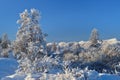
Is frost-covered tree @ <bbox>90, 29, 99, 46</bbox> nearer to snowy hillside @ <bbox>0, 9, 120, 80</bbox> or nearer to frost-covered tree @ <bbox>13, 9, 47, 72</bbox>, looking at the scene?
snowy hillside @ <bbox>0, 9, 120, 80</bbox>

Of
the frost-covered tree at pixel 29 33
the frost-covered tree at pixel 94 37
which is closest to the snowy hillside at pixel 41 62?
the frost-covered tree at pixel 29 33

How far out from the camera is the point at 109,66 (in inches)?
1714

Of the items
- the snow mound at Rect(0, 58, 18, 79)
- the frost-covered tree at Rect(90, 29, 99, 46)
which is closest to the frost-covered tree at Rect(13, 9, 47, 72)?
the snow mound at Rect(0, 58, 18, 79)

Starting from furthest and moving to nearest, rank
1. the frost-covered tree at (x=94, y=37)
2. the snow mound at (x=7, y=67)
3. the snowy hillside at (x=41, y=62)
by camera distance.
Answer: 1. the frost-covered tree at (x=94, y=37)
2. the snow mound at (x=7, y=67)
3. the snowy hillside at (x=41, y=62)

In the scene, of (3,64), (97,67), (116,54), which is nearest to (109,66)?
(97,67)

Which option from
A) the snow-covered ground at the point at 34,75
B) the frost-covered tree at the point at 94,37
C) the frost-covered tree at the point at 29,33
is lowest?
the snow-covered ground at the point at 34,75

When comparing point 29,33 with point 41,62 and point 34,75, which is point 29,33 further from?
point 34,75

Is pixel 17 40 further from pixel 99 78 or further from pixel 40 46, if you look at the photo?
pixel 99 78

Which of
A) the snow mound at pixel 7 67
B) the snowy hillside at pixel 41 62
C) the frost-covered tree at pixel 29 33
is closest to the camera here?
the snowy hillside at pixel 41 62

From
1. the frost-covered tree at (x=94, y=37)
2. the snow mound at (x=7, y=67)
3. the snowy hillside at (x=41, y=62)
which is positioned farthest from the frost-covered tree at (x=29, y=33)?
the frost-covered tree at (x=94, y=37)

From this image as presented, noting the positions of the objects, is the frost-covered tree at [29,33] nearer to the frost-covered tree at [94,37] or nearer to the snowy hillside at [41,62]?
the snowy hillside at [41,62]

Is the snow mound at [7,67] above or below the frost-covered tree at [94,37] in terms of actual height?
below

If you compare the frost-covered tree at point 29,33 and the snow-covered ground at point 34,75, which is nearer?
the snow-covered ground at point 34,75

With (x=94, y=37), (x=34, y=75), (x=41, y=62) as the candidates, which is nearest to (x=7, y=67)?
(x=41, y=62)
